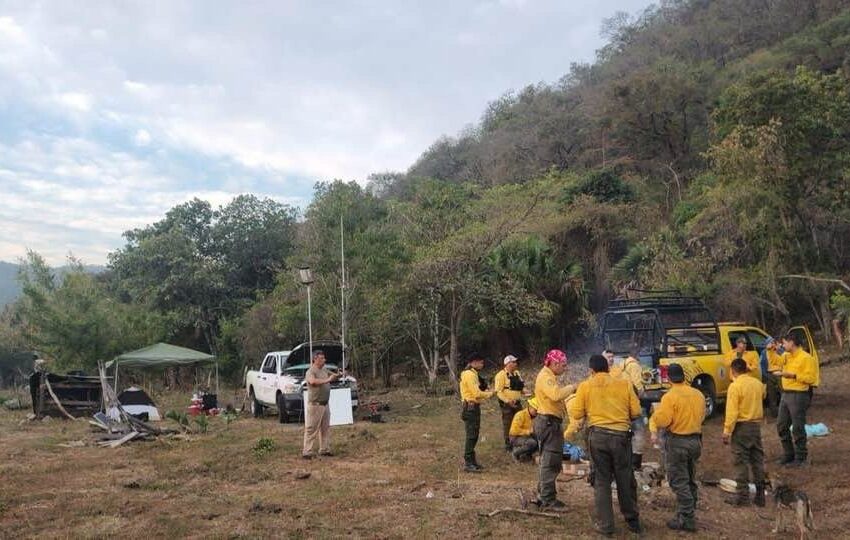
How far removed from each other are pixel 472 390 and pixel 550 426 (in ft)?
5.68

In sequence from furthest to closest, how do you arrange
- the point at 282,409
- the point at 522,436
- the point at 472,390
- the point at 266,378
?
the point at 266,378
the point at 282,409
the point at 522,436
the point at 472,390

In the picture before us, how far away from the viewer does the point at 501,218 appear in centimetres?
1941

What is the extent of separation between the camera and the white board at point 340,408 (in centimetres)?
1258

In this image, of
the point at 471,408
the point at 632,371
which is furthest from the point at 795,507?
the point at 471,408

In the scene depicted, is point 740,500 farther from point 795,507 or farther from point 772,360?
point 772,360

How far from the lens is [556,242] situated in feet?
70.0

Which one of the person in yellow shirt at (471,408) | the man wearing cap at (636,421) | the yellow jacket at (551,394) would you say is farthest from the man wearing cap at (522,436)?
the yellow jacket at (551,394)

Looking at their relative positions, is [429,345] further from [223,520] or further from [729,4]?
[729,4]

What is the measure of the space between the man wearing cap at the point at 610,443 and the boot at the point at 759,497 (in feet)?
5.50

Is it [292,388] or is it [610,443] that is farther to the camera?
[292,388]

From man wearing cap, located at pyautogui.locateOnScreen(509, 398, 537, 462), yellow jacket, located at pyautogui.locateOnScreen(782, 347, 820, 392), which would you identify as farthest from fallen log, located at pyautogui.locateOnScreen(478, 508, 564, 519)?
yellow jacket, located at pyautogui.locateOnScreen(782, 347, 820, 392)

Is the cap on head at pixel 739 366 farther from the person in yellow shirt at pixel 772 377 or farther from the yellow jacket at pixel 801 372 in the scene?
the person in yellow shirt at pixel 772 377

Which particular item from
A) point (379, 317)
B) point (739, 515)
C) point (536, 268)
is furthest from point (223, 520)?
point (536, 268)

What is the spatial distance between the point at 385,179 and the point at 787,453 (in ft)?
150
